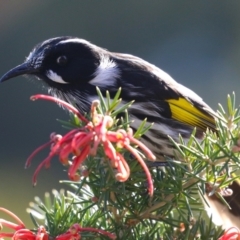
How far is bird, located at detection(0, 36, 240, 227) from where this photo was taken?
2988 mm

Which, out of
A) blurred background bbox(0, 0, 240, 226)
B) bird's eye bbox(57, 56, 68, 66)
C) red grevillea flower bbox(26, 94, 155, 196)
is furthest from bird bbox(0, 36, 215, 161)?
blurred background bbox(0, 0, 240, 226)

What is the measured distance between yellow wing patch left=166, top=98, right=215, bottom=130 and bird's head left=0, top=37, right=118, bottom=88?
0.83 feet

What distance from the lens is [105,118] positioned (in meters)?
1.88

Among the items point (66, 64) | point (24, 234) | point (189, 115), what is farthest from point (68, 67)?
point (24, 234)

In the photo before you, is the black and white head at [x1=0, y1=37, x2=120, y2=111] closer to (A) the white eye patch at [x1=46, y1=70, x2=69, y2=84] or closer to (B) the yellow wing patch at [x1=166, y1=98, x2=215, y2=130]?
(A) the white eye patch at [x1=46, y1=70, x2=69, y2=84]

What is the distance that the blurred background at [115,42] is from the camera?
34.8 ft

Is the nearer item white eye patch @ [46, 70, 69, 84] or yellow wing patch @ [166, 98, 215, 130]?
yellow wing patch @ [166, 98, 215, 130]

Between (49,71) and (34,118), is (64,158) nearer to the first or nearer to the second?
(49,71)

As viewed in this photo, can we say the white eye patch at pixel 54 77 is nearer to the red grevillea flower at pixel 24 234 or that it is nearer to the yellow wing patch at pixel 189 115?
the yellow wing patch at pixel 189 115

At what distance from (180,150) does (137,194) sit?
197 mm

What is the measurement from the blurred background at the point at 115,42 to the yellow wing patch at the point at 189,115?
20.3 feet

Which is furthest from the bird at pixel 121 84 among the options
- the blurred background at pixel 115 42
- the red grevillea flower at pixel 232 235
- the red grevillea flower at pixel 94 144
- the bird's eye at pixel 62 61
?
the blurred background at pixel 115 42

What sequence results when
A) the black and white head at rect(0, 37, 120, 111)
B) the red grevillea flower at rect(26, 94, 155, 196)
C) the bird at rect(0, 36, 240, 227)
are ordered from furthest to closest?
the black and white head at rect(0, 37, 120, 111) < the bird at rect(0, 36, 240, 227) < the red grevillea flower at rect(26, 94, 155, 196)

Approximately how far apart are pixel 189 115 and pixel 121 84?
0.27m
